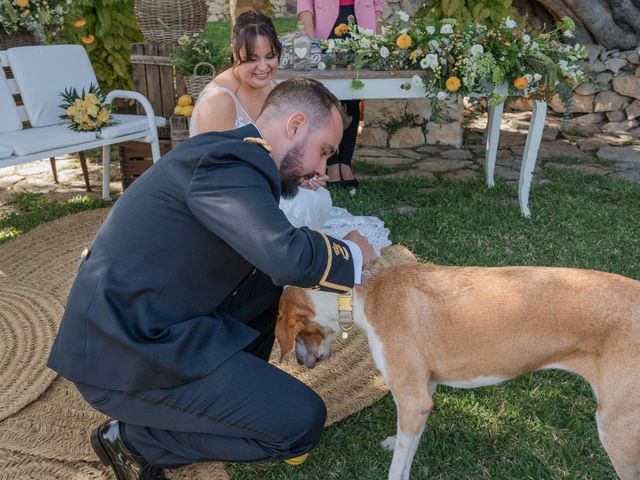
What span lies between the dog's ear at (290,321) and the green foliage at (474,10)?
227 inches

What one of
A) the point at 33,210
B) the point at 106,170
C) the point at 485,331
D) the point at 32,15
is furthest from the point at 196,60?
the point at 485,331

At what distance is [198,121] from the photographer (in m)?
4.07

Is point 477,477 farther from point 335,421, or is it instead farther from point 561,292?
point 561,292

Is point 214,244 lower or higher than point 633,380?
higher

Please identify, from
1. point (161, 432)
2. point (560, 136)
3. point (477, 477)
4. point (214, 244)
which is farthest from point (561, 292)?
point (560, 136)

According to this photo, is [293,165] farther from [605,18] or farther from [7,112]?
[605,18]

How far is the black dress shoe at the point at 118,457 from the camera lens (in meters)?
2.45

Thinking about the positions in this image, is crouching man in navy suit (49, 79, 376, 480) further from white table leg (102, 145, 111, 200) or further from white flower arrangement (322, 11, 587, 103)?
white table leg (102, 145, 111, 200)

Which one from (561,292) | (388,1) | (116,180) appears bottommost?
(116,180)

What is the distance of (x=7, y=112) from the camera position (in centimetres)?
539

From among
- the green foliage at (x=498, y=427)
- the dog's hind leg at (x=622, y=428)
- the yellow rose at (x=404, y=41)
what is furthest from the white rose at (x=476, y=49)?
the dog's hind leg at (x=622, y=428)

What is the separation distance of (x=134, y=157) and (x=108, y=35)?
293 cm

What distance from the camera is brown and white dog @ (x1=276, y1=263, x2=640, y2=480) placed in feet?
6.69

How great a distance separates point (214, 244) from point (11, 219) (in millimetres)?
4061
